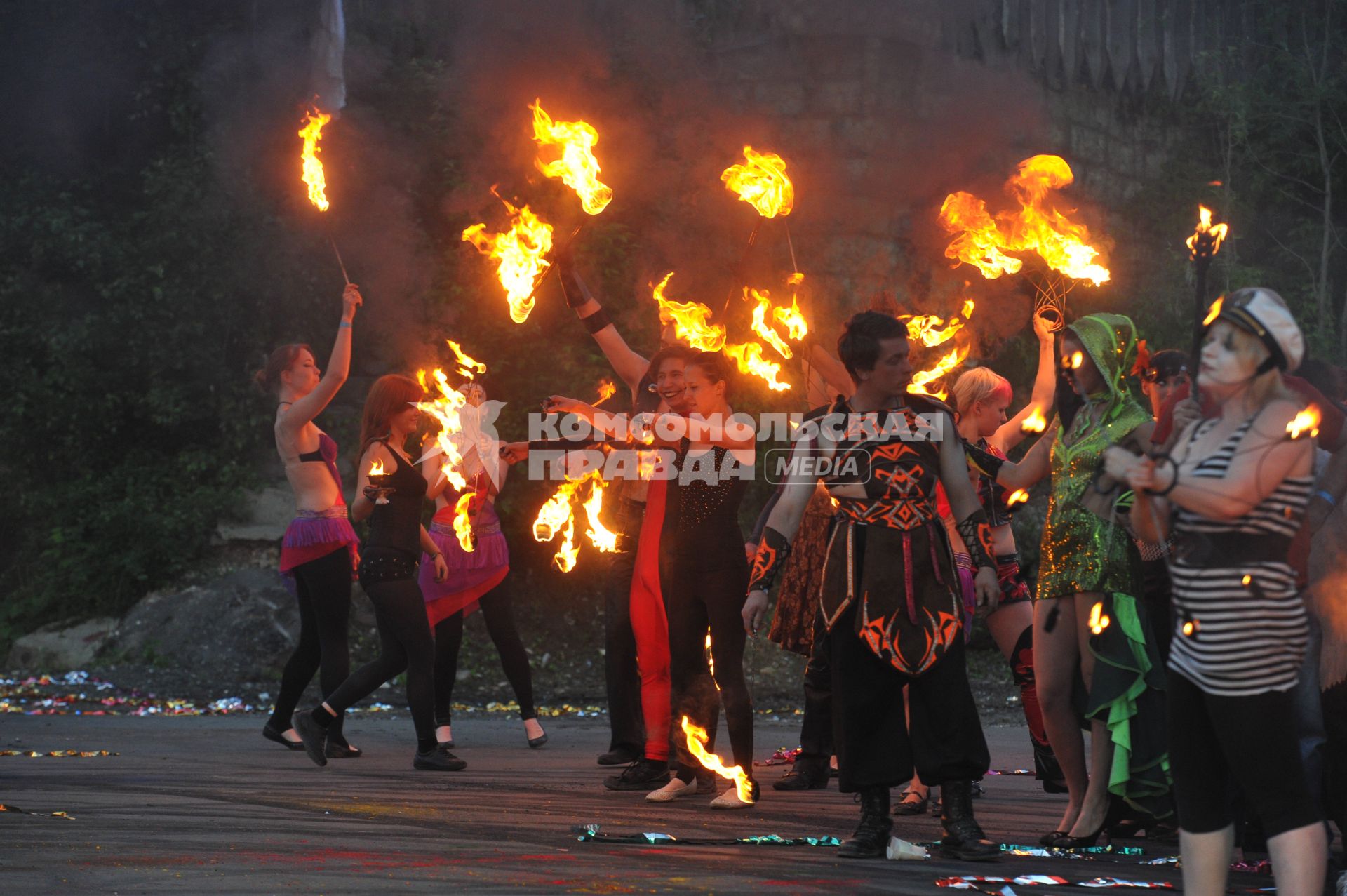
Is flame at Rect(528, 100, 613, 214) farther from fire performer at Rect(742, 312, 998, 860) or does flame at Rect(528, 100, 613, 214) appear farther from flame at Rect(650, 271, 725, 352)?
fire performer at Rect(742, 312, 998, 860)

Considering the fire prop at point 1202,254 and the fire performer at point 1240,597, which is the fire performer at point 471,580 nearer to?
the fire prop at point 1202,254

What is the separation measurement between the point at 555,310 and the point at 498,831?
9.23m

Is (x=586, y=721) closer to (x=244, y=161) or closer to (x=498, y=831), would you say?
(x=498, y=831)

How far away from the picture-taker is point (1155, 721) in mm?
5266

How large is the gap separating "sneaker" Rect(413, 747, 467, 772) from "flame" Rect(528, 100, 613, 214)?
2.84 meters

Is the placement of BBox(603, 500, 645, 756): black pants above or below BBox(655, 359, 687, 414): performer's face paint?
below

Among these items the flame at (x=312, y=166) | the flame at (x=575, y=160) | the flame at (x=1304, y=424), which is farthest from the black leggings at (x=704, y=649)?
the flame at (x=312, y=166)

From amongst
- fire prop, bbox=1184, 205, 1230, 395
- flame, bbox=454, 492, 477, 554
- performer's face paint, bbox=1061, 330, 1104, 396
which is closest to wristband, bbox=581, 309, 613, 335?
flame, bbox=454, 492, 477, 554

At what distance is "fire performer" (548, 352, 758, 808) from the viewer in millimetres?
6117

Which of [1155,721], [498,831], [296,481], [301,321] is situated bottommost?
[498,831]

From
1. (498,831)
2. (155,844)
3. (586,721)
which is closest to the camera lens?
(155,844)

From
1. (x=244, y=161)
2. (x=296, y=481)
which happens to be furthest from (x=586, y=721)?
(x=244, y=161)

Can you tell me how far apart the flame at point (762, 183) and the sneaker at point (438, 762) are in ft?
10.2

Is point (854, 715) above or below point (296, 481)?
below
